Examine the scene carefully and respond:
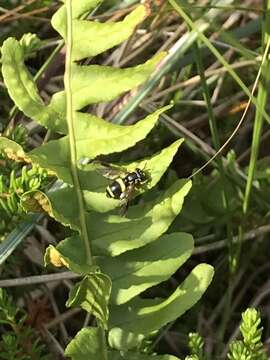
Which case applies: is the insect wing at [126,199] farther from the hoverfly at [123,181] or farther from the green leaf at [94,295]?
the green leaf at [94,295]

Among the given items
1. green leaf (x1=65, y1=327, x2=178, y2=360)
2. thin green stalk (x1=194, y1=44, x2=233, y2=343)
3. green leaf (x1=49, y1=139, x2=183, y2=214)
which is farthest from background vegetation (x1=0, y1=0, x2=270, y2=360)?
green leaf (x1=65, y1=327, x2=178, y2=360)

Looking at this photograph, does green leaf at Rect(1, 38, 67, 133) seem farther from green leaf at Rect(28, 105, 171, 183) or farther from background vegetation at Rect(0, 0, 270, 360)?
background vegetation at Rect(0, 0, 270, 360)

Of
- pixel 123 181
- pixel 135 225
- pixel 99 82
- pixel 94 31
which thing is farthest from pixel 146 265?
pixel 94 31

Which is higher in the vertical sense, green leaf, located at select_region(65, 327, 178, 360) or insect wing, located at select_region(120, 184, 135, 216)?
insect wing, located at select_region(120, 184, 135, 216)

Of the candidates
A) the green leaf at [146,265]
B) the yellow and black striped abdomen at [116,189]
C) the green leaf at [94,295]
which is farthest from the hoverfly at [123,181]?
the green leaf at [94,295]

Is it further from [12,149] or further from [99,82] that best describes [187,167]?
[12,149]
